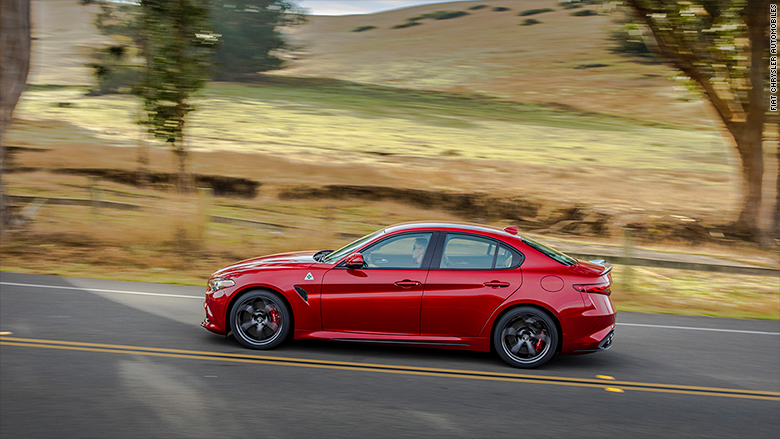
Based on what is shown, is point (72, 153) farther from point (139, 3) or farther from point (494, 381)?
point (494, 381)

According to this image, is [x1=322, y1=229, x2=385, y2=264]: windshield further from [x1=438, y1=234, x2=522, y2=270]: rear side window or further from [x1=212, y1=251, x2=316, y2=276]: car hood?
[x1=438, y1=234, x2=522, y2=270]: rear side window

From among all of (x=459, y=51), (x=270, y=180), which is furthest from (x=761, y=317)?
(x=459, y=51)

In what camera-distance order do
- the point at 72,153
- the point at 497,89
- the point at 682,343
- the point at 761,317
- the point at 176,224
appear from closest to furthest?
the point at 682,343 < the point at 761,317 < the point at 176,224 < the point at 72,153 < the point at 497,89

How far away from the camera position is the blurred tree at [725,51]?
18.6m

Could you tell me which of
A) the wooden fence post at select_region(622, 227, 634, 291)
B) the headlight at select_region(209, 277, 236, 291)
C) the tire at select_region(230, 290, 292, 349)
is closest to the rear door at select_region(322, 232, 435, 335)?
the tire at select_region(230, 290, 292, 349)

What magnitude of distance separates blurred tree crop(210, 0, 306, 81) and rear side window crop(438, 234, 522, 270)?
61.4m

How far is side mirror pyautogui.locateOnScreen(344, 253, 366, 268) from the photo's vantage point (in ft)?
23.5

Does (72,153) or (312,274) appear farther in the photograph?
(72,153)

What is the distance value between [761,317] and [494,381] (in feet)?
22.1

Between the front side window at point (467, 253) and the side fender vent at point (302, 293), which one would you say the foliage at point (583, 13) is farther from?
the side fender vent at point (302, 293)

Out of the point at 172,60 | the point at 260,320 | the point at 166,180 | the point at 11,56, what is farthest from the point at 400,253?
the point at 166,180

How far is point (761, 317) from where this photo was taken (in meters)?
11.2

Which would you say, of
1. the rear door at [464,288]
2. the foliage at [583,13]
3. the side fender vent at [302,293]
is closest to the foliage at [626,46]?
the foliage at [583,13]

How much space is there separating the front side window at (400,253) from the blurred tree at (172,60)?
390 inches
